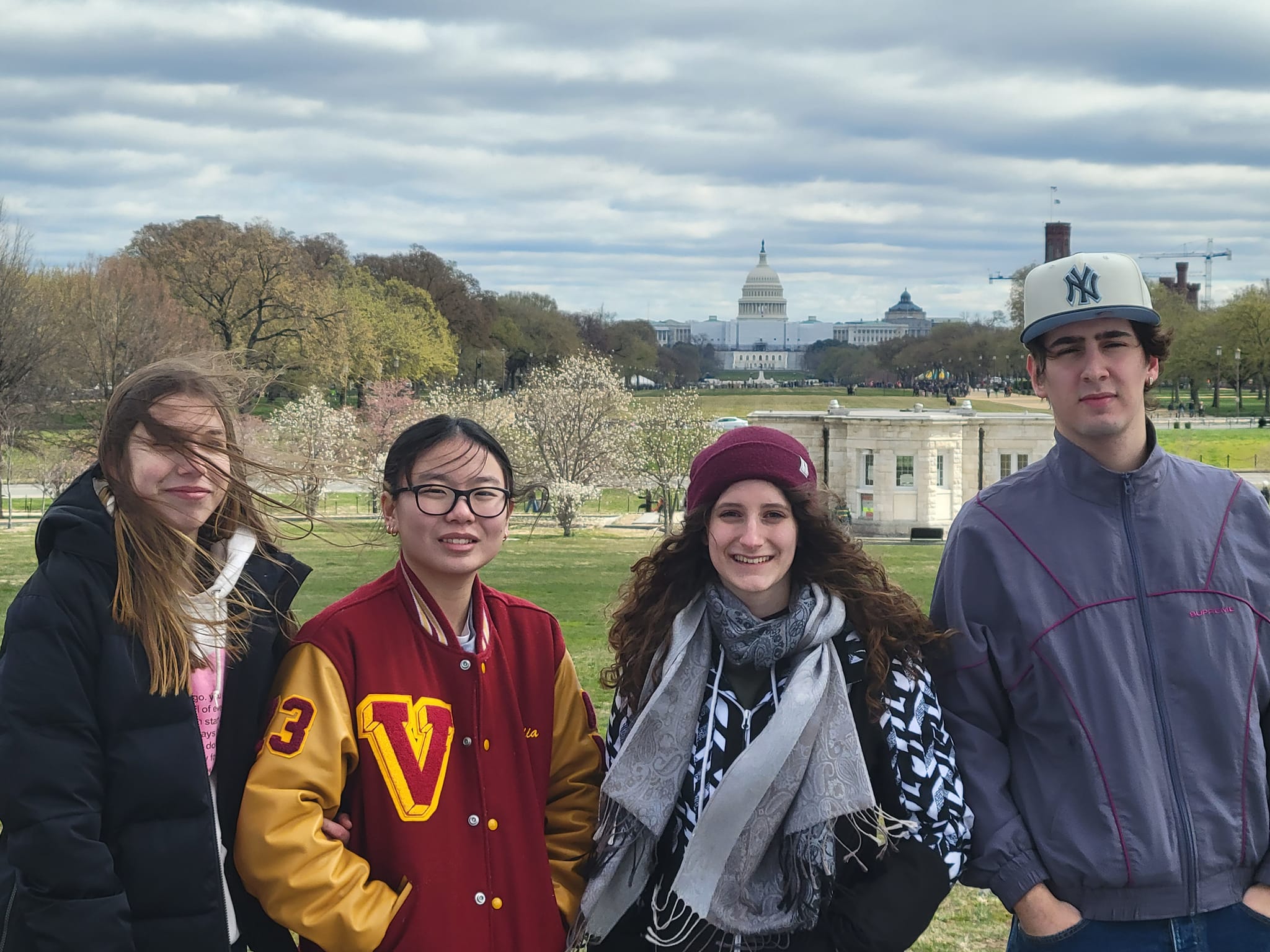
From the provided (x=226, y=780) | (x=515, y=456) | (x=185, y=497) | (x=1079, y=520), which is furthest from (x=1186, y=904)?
(x=515, y=456)

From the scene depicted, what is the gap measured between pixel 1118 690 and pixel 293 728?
2.08 meters

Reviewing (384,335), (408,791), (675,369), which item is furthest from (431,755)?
(675,369)

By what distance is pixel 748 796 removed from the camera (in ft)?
10.3

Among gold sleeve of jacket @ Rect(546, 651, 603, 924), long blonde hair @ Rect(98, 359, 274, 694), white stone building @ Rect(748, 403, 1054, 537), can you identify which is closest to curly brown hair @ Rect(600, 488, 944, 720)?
gold sleeve of jacket @ Rect(546, 651, 603, 924)

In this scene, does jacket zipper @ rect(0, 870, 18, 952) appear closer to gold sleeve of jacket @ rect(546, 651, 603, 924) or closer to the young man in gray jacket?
gold sleeve of jacket @ rect(546, 651, 603, 924)

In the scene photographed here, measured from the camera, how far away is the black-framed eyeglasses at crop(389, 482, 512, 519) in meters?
3.38

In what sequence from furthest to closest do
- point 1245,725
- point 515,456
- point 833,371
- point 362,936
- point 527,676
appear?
point 833,371, point 515,456, point 527,676, point 1245,725, point 362,936

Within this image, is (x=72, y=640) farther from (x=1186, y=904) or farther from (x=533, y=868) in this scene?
(x=1186, y=904)

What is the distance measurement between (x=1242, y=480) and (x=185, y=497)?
2868 millimetres

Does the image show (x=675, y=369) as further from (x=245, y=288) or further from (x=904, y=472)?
(x=904, y=472)

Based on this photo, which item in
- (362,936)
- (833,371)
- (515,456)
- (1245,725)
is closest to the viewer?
(362,936)

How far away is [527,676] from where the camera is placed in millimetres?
3449

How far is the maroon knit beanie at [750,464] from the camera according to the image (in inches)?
134

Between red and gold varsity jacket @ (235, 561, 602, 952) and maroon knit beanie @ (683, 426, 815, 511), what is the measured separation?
67 centimetres
